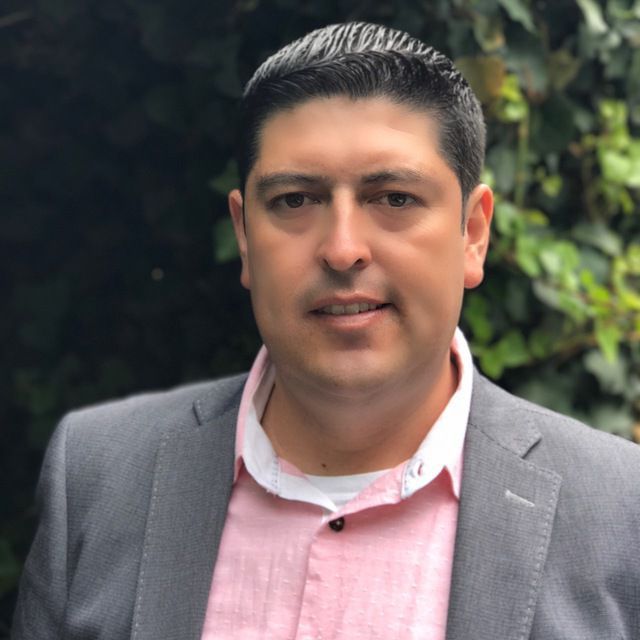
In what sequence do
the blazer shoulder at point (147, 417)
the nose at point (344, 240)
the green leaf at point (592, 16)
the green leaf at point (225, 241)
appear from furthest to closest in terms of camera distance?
1. the green leaf at point (225, 241)
2. the green leaf at point (592, 16)
3. the blazer shoulder at point (147, 417)
4. the nose at point (344, 240)

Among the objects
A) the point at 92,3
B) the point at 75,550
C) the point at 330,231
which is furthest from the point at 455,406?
the point at 92,3

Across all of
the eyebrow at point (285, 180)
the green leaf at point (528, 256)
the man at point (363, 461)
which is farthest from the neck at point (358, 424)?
the green leaf at point (528, 256)

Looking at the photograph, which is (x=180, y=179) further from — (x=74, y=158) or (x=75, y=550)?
(x=75, y=550)

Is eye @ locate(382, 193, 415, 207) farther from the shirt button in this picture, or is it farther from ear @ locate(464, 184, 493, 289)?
the shirt button

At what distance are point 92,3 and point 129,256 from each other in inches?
29.0

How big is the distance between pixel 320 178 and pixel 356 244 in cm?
12

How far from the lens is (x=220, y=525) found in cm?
193

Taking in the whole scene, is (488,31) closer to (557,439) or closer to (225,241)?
(225,241)

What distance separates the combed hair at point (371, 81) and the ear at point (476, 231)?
0.03 meters

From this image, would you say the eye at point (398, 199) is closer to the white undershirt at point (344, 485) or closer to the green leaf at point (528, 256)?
the white undershirt at point (344, 485)

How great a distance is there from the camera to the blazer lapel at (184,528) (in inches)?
73.2

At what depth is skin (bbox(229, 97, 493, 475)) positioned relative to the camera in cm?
175

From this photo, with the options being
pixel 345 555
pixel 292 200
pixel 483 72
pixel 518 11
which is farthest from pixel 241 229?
pixel 518 11

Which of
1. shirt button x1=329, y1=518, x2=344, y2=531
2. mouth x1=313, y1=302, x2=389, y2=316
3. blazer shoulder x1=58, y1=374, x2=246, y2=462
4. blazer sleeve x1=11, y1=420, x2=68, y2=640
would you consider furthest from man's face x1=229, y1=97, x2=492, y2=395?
blazer sleeve x1=11, y1=420, x2=68, y2=640
